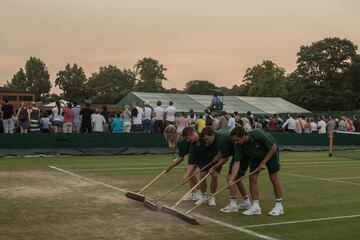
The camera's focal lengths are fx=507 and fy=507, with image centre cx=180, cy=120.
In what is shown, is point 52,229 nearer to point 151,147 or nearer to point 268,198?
point 268,198

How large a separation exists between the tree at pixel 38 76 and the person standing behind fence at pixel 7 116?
3609 inches

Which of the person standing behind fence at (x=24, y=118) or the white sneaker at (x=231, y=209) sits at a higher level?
the person standing behind fence at (x=24, y=118)

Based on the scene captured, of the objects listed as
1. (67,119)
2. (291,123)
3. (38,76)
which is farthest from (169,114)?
(38,76)

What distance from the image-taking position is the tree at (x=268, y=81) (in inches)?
3556

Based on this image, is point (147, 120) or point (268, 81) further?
point (268, 81)

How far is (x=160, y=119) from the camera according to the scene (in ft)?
78.5

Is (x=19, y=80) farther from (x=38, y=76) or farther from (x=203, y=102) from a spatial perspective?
(x=203, y=102)

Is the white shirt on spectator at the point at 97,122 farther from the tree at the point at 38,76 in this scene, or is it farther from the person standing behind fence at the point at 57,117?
the tree at the point at 38,76

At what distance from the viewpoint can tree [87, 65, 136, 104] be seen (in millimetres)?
110625

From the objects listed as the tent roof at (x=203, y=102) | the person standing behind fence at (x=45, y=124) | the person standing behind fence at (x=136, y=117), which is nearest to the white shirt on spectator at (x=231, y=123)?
the person standing behind fence at (x=136, y=117)

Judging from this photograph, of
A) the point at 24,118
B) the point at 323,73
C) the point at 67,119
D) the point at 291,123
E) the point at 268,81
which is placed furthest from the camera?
the point at 268,81

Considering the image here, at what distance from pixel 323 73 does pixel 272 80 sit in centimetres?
914

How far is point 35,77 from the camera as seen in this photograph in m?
112

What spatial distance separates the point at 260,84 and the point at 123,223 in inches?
3333
